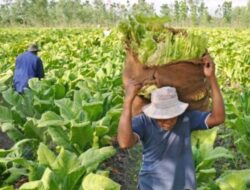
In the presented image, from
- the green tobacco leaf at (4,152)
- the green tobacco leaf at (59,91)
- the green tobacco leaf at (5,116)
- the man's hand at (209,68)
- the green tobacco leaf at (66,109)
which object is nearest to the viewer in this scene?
the man's hand at (209,68)

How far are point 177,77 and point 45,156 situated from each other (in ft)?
3.90

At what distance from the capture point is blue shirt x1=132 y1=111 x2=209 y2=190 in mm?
3061

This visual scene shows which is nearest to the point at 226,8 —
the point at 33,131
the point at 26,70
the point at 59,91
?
the point at 26,70

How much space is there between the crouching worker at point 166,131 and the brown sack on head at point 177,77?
0.07 metres

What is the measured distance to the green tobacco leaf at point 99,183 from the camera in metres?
3.16

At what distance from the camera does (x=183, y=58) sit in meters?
→ 3.19

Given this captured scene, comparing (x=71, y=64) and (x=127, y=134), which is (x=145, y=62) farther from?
(x=71, y=64)

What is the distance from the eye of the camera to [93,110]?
5172mm

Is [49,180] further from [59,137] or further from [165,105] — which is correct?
[59,137]

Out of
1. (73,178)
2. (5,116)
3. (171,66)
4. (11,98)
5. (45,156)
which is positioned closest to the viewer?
(171,66)

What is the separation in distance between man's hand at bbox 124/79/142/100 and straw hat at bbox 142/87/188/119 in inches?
3.6

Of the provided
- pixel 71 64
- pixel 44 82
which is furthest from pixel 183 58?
pixel 71 64

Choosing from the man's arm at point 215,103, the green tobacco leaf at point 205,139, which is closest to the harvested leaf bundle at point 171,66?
the man's arm at point 215,103

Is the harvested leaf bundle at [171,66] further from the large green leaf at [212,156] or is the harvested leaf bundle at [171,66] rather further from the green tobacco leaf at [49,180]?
the large green leaf at [212,156]
